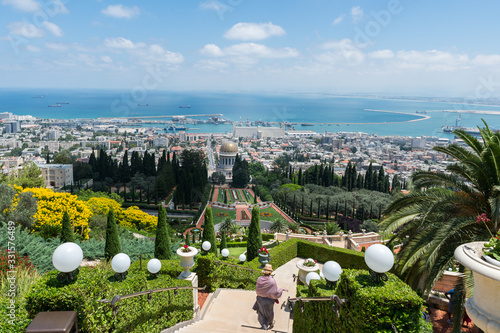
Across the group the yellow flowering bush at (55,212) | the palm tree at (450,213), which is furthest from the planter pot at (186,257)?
the yellow flowering bush at (55,212)

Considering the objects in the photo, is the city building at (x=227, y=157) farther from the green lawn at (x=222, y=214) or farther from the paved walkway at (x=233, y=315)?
the paved walkway at (x=233, y=315)

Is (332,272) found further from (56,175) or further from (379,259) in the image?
(56,175)

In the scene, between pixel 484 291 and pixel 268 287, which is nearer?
pixel 484 291

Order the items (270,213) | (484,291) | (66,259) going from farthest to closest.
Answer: (270,213) → (66,259) → (484,291)

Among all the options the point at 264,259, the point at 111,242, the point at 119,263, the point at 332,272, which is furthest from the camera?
the point at 111,242

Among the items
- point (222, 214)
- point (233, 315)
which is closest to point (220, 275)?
point (233, 315)

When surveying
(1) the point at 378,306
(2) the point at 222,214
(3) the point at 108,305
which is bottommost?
(2) the point at 222,214
